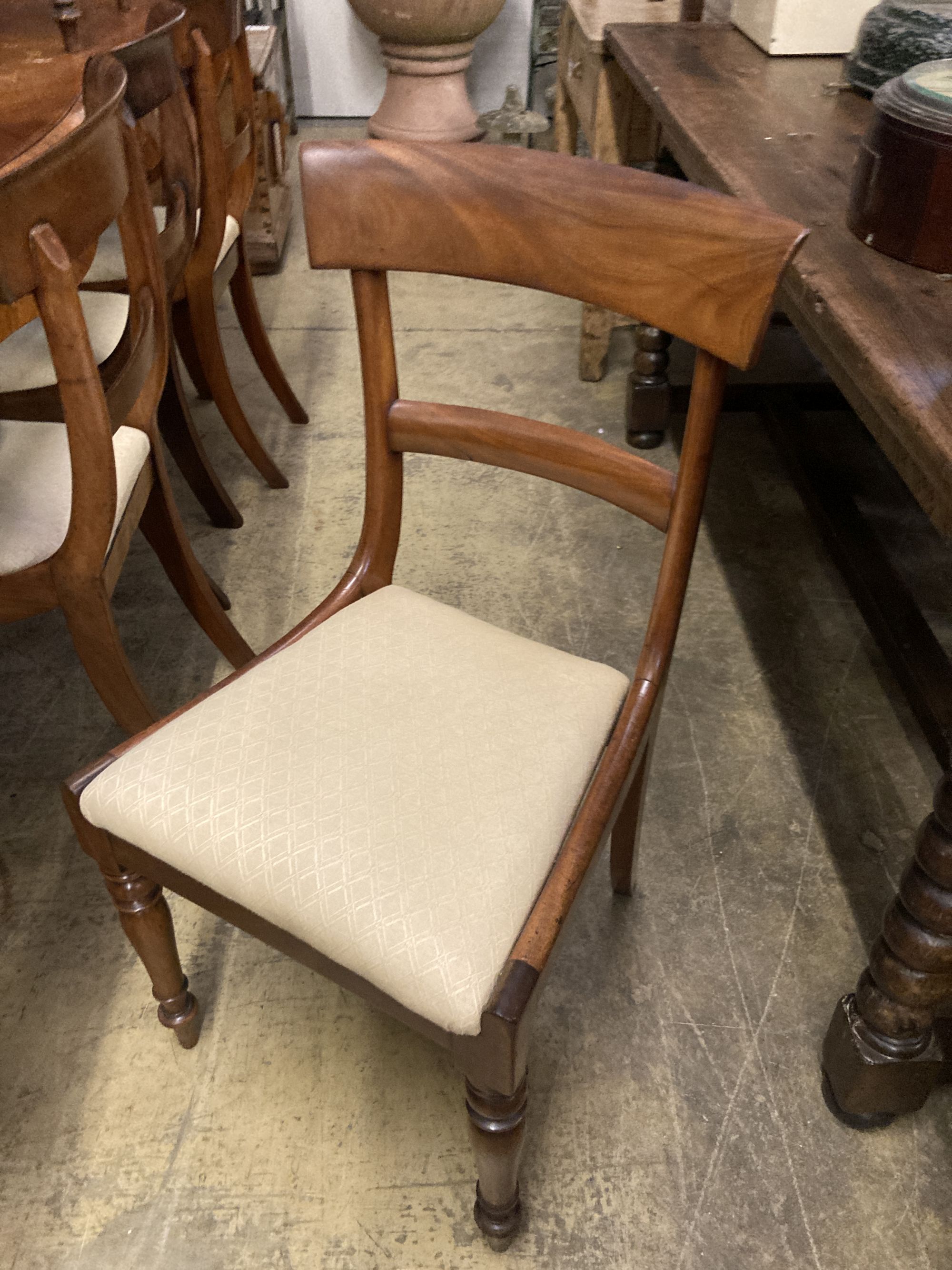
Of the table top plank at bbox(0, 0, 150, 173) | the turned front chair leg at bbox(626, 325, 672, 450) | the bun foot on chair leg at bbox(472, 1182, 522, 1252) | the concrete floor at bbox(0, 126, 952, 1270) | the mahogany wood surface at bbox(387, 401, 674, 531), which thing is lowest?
the concrete floor at bbox(0, 126, 952, 1270)

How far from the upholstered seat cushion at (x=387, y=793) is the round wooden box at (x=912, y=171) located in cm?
60

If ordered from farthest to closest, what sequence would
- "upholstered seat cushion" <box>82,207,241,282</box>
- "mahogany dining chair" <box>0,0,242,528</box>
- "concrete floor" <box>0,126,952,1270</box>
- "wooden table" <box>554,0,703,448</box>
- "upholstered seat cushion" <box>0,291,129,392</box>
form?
"wooden table" <box>554,0,703,448</box>
"upholstered seat cushion" <box>82,207,241,282</box>
"upholstered seat cushion" <box>0,291,129,392</box>
"mahogany dining chair" <box>0,0,242,528</box>
"concrete floor" <box>0,126,952,1270</box>

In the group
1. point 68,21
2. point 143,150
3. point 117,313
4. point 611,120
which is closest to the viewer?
point 143,150

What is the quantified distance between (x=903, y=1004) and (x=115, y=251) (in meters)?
1.83

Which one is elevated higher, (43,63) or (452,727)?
(43,63)

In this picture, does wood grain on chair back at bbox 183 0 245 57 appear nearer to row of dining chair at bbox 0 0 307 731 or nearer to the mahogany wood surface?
row of dining chair at bbox 0 0 307 731

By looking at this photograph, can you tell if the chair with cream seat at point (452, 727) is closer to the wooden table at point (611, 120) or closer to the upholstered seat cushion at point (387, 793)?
the upholstered seat cushion at point (387, 793)

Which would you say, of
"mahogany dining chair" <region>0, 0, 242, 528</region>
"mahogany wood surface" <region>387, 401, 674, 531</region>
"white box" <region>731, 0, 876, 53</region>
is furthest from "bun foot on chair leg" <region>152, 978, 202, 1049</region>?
"white box" <region>731, 0, 876, 53</region>

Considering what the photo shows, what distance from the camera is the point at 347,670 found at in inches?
41.2

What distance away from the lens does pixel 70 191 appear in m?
0.92

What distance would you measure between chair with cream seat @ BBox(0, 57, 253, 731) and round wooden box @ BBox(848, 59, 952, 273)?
0.82 m

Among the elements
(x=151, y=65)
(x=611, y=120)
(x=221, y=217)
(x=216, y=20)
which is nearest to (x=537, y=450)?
(x=151, y=65)

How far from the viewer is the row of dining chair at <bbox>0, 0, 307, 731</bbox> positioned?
3.14 ft

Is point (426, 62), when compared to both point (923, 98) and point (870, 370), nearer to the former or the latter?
point (923, 98)
